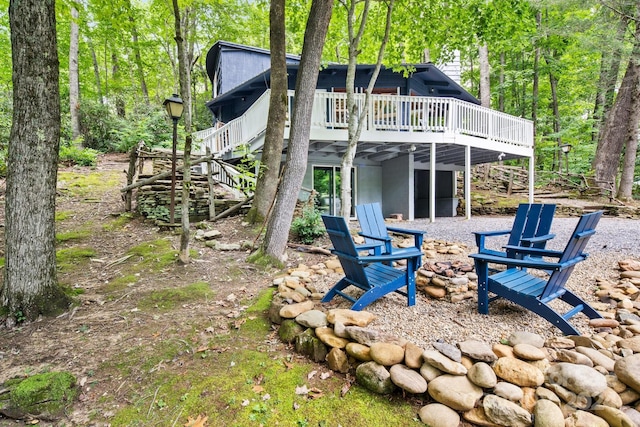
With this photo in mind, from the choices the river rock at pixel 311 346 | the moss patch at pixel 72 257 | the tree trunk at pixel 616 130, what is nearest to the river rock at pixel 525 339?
the river rock at pixel 311 346

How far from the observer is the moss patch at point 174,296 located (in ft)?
11.0

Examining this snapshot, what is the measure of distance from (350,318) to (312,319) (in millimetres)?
325

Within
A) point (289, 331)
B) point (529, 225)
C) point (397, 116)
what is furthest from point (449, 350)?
point (397, 116)

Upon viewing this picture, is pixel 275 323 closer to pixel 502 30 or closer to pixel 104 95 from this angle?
pixel 502 30

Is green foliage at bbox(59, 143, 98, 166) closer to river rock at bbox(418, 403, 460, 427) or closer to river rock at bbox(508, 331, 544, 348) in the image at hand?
river rock at bbox(418, 403, 460, 427)

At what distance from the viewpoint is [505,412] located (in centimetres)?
170

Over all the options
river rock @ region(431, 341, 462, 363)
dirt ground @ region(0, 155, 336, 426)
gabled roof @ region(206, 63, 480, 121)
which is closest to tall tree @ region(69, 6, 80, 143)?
gabled roof @ region(206, 63, 480, 121)

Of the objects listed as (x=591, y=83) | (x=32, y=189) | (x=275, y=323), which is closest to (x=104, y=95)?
(x=32, y=189)

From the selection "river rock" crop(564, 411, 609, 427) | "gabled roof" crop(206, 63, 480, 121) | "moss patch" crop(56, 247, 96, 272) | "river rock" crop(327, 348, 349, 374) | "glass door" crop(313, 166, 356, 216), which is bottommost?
"river rock" crop(327, 348, 349, 374)

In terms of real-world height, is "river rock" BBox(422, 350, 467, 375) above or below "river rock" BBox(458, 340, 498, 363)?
below

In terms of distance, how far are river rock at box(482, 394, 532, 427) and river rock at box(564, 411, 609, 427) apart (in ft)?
0.60

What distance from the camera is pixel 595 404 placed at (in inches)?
67.2

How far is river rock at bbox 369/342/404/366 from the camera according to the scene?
210cm

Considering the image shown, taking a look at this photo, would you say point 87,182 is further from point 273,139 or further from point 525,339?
point 525,339
